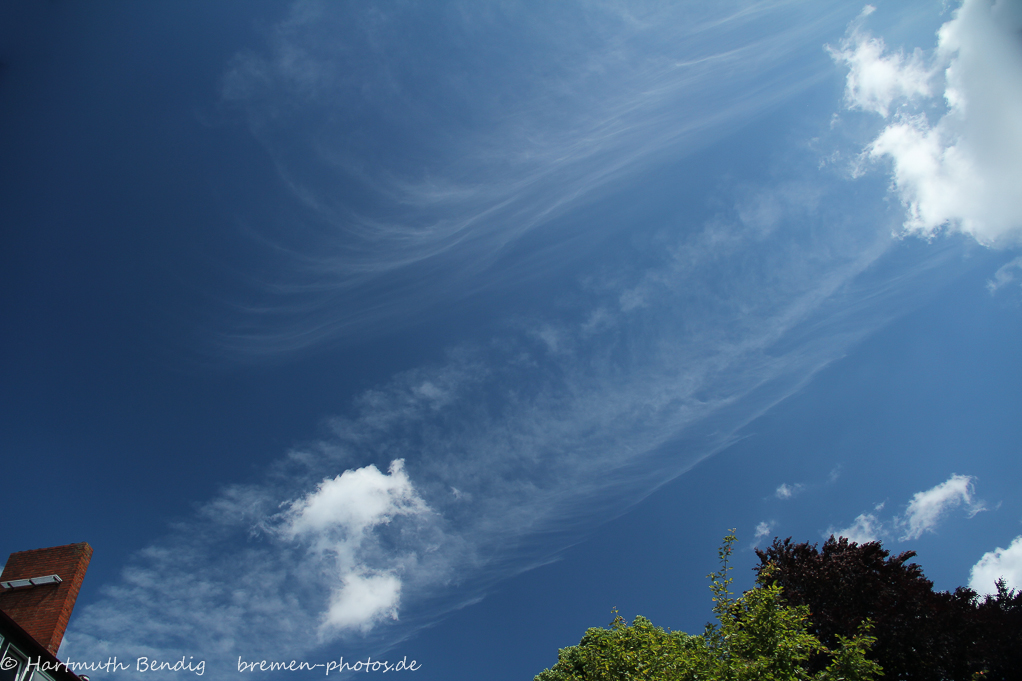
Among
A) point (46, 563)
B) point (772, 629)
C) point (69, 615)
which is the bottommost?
point (772, 629)

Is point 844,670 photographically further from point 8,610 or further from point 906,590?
point 8,610

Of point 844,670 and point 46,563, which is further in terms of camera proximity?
point 46,563

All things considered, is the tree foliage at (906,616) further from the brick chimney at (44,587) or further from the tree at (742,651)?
the brick chimney at (44,587)

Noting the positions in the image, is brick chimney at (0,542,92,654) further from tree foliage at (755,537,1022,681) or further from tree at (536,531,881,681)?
tree foliage at (755,537,1022,681)

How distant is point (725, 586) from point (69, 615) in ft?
83.1

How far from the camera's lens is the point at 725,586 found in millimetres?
17484

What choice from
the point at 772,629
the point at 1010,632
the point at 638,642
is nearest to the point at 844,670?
the point at 772,629

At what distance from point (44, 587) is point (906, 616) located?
41.7m

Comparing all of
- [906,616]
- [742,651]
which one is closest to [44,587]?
[742,651]

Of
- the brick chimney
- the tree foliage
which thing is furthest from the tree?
the brick chimney

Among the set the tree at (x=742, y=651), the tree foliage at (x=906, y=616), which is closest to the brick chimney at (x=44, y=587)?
the tree at (x=742, y=651)

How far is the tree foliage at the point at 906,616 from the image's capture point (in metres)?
24.7

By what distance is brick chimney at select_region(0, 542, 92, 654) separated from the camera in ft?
57.4

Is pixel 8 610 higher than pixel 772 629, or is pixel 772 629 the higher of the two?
pixel 8 610
